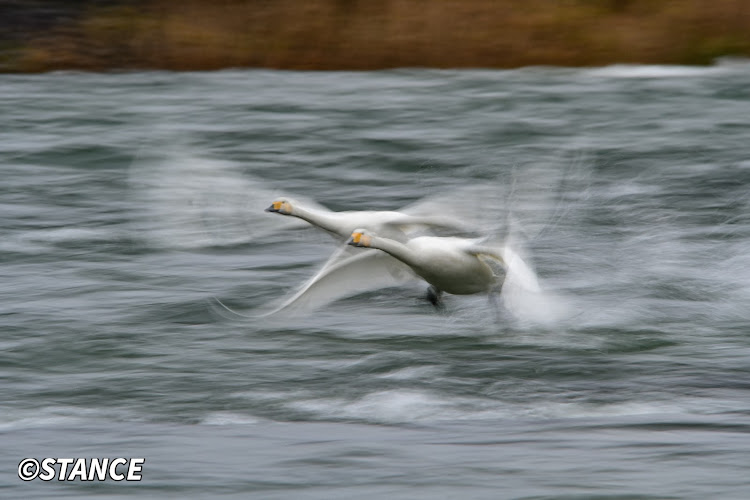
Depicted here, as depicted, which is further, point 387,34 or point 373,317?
point 387,34

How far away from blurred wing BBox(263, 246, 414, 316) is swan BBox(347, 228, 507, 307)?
37 cm

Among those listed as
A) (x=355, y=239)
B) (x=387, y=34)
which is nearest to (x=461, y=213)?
(x=355, y=239)

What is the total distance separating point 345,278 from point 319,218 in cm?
49

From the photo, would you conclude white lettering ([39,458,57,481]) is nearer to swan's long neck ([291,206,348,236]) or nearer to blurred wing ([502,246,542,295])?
swan's long neck ([291,206,348,236])

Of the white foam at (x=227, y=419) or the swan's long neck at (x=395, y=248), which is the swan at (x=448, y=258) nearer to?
the swan's long neck at (x=395, y=248)

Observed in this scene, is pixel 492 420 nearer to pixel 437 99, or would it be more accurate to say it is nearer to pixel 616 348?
pixel 616 348

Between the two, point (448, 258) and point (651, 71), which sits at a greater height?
point (651, 71)

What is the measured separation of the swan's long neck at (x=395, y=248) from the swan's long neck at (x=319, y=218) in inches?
20.9

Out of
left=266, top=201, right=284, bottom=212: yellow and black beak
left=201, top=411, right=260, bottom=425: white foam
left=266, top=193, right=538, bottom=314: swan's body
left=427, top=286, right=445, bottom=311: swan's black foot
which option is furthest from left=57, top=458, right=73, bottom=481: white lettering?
left=427, top=286, right=445, bottom=311: swan's black foot

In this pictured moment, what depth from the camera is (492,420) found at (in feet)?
23.8

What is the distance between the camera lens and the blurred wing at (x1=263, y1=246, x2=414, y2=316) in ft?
31.1

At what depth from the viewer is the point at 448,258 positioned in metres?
9.06

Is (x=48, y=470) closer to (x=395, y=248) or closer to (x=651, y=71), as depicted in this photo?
(x=395, y=248)

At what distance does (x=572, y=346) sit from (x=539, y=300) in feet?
1.99
